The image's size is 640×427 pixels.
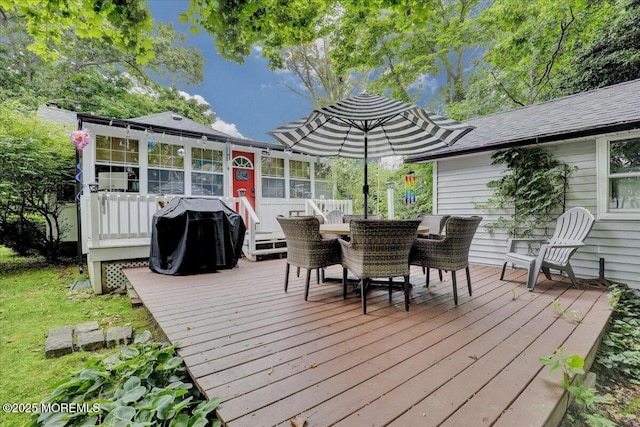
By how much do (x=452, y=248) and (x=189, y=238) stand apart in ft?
12.7

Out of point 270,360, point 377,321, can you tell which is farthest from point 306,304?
point 270,360

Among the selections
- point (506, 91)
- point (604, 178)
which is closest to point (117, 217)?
point (604, 178)

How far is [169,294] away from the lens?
3.43 metres

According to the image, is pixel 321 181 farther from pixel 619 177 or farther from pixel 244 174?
pixel 619 177

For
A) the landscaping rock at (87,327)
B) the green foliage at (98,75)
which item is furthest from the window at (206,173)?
the green foliage at (98,75)

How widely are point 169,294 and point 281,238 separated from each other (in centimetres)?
312

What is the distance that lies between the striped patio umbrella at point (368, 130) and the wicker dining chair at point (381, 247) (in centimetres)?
101

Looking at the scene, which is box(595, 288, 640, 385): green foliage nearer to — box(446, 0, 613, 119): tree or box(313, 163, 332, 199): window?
box(313, 163, 332, 199): window

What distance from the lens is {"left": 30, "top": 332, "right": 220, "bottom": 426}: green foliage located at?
1440mm

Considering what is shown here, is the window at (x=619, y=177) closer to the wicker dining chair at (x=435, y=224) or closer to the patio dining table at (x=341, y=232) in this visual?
the wicker dining chair at (x=435, y=224)

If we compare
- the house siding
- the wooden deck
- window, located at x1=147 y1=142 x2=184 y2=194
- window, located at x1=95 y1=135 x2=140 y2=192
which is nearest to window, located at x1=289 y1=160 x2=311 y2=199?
window, located at x1=147 y1=142 x2=184 y2=194

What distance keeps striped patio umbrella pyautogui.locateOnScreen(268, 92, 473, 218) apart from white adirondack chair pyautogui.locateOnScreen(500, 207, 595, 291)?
6.36 ft

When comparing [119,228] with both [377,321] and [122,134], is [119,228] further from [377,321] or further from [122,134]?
[377,321]

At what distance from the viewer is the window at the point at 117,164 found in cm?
621
